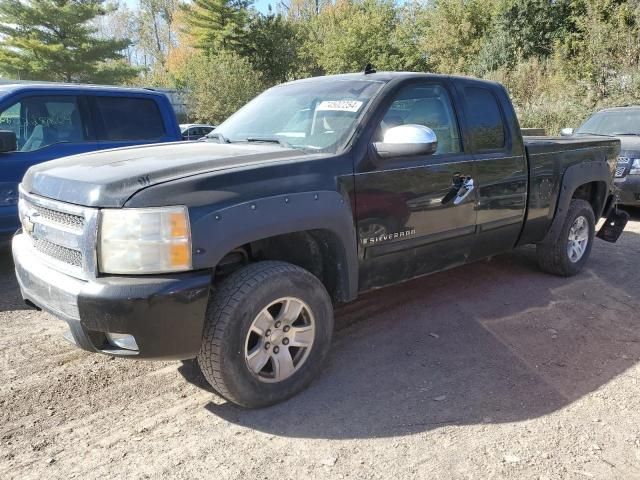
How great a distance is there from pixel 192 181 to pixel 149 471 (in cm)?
138

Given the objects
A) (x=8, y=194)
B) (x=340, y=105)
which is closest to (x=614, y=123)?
(x=340, y=105)

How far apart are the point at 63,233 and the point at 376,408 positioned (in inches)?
76.0

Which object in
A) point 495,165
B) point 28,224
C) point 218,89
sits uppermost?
point 218,89

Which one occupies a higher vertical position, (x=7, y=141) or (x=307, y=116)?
(x=307, y=116)

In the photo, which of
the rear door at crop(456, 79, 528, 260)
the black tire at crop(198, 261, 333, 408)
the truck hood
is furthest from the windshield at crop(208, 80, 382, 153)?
the rear door at crop(456, 79, 528, 260)

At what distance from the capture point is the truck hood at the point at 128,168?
2.64m

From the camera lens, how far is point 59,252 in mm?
2902

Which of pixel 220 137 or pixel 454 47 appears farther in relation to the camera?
pixel 454 47

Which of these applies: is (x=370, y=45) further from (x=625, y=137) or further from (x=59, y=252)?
Result: (x=59, y=252)

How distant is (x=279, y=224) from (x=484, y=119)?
90.7 inches

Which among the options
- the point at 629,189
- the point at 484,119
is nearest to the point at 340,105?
the point at 484,119

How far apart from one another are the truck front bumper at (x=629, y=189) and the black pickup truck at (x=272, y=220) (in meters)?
4.45

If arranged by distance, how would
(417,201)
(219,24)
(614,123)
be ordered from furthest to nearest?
(219,24)
(614,123)
(417,201)

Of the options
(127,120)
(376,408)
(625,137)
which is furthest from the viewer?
(625,137)
